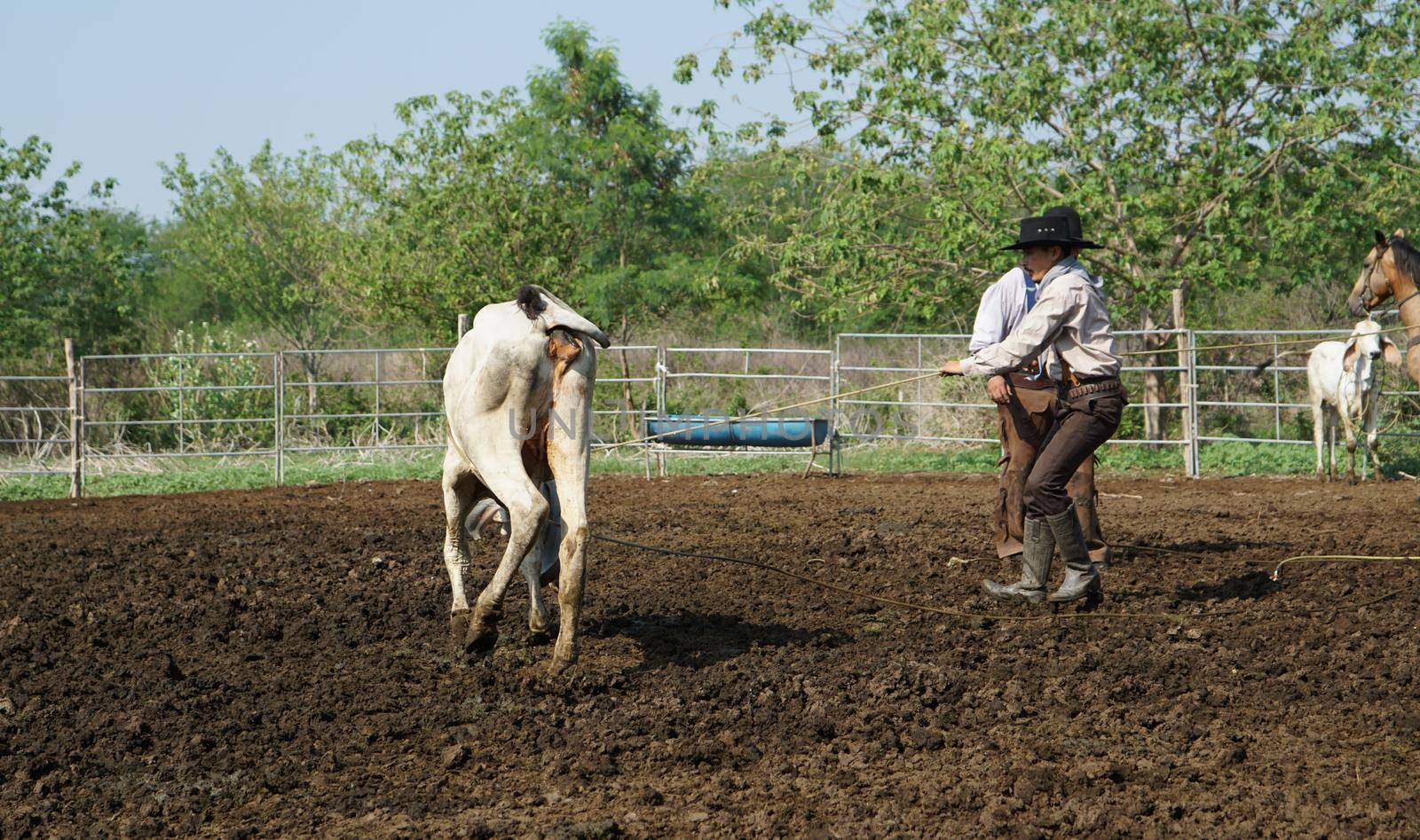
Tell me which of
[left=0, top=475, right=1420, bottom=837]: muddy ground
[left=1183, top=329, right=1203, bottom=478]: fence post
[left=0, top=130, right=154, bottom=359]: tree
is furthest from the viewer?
[left=0, top=130, right=154, bottom=359]: tree

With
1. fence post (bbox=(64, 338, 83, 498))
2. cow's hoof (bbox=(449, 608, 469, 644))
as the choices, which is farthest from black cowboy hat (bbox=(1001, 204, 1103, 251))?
fence post (bbox=(64, 338, 83, 498))

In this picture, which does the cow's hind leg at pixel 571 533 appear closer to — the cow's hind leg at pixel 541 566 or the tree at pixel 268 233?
the cow's hind leg at pixel 541 566

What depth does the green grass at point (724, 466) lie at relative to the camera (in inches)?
563

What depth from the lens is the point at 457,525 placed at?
6043 millimetres

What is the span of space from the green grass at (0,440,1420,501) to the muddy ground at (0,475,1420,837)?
20.8ft

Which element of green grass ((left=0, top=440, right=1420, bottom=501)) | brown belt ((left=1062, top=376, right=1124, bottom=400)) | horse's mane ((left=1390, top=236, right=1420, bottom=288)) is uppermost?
horse's mane ((left=1390, top=236, right=1420, bottom=288))

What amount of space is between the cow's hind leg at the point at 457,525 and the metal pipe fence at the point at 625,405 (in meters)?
7.76

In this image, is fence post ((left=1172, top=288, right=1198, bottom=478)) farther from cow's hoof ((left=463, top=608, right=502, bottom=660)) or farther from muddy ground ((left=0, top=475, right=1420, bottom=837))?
cow's hoof ((left=463, top=608, right=502, bottom=660))

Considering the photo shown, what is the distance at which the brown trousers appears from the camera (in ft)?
20.9

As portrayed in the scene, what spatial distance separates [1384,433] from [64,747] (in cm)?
1282

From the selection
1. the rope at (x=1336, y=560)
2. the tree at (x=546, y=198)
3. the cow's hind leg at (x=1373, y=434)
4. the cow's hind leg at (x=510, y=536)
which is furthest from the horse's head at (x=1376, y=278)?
the tree at (x=546, y=198)

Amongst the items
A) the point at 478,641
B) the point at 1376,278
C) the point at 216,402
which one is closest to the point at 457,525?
the point at 478,641

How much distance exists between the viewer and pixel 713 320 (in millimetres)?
27188

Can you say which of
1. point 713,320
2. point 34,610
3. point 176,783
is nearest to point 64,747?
point 176,783
